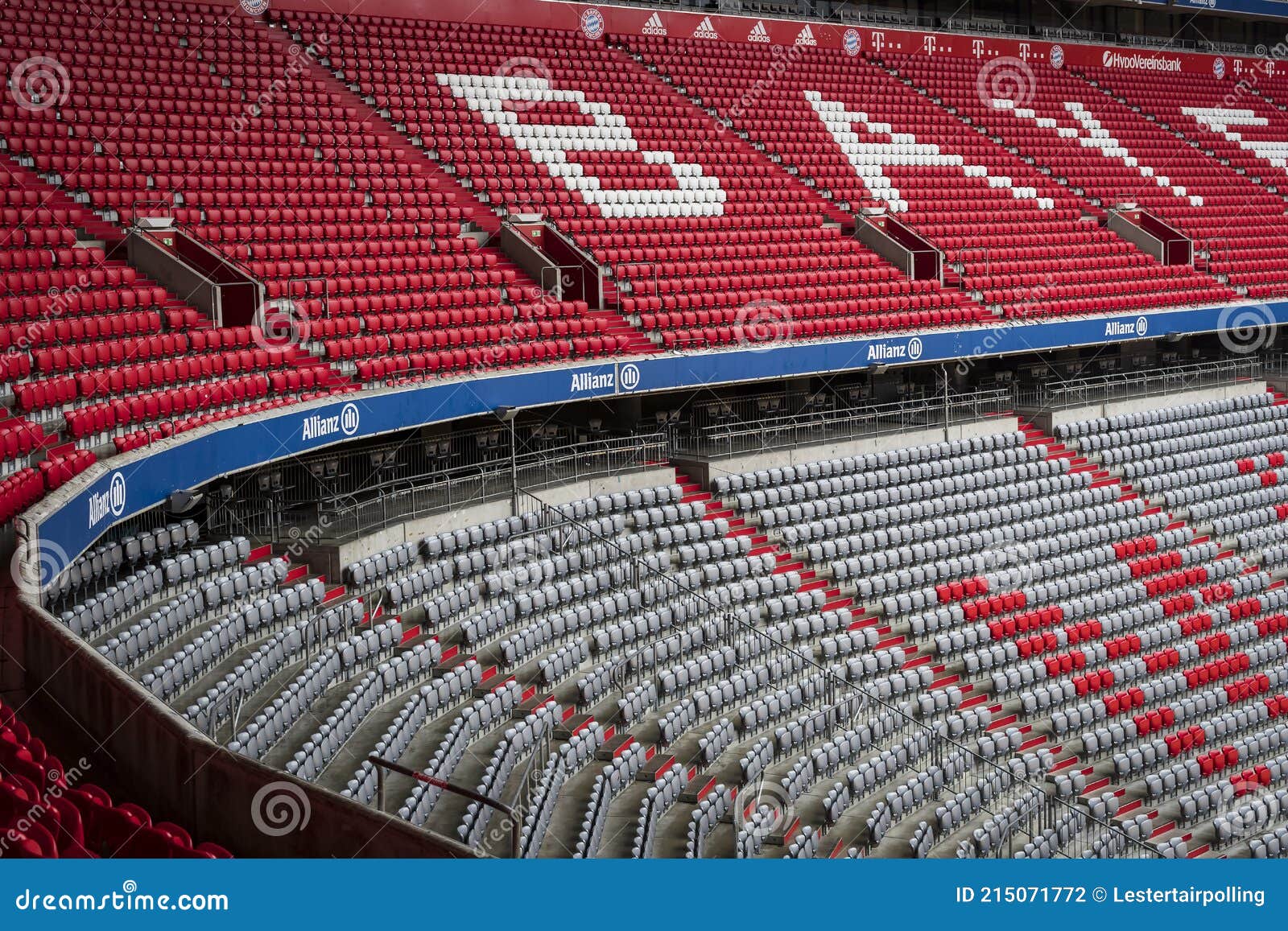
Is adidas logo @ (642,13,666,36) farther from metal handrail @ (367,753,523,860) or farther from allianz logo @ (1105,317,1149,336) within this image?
metal handrail @ (367,753,523,860)

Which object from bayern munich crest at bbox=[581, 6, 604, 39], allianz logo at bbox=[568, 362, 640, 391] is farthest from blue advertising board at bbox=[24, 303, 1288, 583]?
bayern munich crest at bbox=[581, 6, 604, 39]

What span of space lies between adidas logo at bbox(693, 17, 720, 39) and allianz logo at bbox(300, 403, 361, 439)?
53.5ft

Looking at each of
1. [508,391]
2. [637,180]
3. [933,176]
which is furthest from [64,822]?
[933,176]

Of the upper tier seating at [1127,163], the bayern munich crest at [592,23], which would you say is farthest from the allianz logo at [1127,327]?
the bayern munich crest at [592,23]

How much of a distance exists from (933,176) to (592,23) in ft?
23.6

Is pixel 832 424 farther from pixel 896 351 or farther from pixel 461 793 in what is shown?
pixel 461 793

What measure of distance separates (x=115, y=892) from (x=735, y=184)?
21826 millimetres

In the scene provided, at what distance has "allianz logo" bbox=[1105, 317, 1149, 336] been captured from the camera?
25.3m

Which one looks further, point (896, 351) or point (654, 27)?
point (654, 27)

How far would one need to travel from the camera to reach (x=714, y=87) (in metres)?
28.1

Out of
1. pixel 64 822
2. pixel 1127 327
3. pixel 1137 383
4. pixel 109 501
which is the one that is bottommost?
pixel 1137 383

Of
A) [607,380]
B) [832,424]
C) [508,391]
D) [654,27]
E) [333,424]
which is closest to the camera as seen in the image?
[333,424]

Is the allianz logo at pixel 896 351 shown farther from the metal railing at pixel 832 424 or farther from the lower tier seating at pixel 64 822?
the lower tier seating at pixel 64 822

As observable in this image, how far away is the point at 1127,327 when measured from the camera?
25.7 metres
